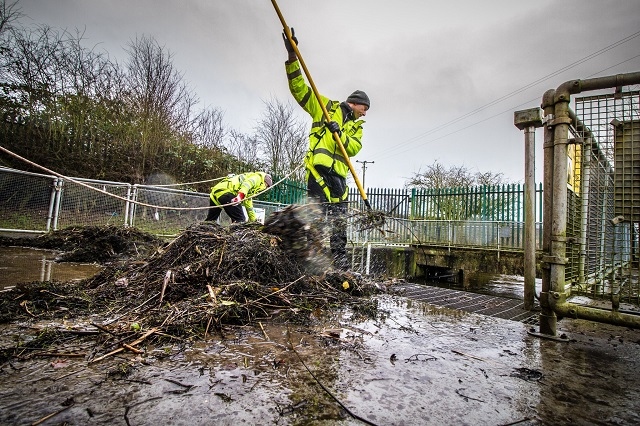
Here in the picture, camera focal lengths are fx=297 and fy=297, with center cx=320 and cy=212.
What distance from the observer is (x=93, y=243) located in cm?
538

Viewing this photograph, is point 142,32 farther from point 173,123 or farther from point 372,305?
point 372,305

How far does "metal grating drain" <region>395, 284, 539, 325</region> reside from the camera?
2766 millimetres

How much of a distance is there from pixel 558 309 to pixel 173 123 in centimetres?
1236

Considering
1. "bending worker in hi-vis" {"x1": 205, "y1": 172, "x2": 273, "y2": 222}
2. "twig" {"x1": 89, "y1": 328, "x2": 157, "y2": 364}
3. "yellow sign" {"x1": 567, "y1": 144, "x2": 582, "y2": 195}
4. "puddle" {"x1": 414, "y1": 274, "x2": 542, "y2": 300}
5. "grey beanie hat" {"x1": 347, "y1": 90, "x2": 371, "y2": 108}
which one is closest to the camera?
"twig" {"x1": 89, "y1": 328, "x2": 157, "y2": 364}

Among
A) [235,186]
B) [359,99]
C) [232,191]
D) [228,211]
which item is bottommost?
[228,211]

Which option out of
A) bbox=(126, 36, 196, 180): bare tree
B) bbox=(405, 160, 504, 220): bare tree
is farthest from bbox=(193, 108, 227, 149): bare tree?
bbox=(405, 160, 504, 220): bare tree

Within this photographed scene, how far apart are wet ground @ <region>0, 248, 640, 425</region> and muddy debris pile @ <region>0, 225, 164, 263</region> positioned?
3810mm

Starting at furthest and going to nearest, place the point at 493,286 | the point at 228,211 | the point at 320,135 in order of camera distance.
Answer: the point at 493,286, the point at 228,211, the point at 320,135

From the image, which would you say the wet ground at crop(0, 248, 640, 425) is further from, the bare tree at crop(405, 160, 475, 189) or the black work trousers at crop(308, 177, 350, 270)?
the bare tree at crop(405, 160, 475, 189)

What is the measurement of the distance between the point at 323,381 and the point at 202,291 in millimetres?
1381

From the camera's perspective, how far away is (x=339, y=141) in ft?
13.0

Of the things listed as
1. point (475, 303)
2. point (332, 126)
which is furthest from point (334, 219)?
point (475, 303)

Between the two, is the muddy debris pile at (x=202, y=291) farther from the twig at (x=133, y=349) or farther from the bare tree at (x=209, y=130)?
→ the bare tree at (x=209, y=130)

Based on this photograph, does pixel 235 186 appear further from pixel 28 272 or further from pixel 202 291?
pixel 202 291
